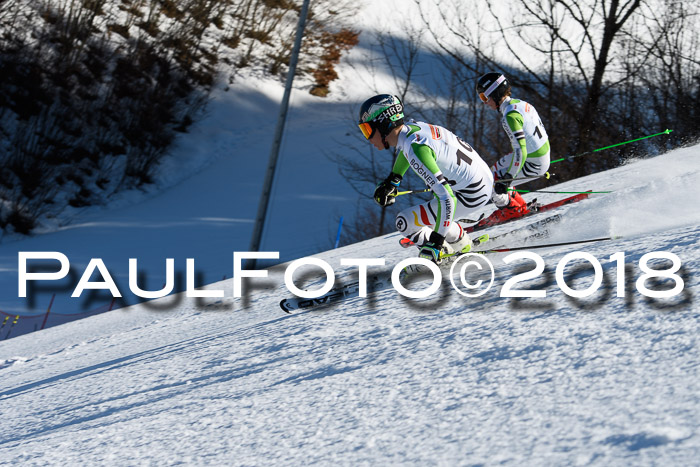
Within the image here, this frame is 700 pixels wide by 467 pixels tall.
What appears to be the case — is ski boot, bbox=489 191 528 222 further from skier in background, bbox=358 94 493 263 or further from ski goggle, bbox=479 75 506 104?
skier in background, bbox=358 94 493 263

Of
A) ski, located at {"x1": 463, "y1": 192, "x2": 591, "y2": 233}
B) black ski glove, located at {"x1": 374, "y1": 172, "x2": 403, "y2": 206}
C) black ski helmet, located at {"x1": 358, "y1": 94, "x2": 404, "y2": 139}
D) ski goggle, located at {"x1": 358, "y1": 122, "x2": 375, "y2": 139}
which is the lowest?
ski, located at {"x1": 463, "y1": 192, "x2": 591, "y2": 233}

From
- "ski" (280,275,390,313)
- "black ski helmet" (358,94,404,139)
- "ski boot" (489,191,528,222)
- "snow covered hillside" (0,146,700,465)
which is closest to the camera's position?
"snow covered hillside" (0,146,700,465)

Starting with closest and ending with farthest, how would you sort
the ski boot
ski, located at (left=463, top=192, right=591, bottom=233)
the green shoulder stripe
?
the green shoulder stripe, the ski boot, ski, located at (left=463, top=192, right=591, bottom=233)

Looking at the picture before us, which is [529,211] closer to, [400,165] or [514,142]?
[514,142]

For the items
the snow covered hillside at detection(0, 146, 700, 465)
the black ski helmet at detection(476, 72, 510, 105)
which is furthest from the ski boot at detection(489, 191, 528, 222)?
the snow covered hillside at detection(0, 146, 700, 465)

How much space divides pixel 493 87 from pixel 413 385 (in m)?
4.67

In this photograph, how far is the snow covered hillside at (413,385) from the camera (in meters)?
2.88

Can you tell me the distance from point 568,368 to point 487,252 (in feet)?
9.67

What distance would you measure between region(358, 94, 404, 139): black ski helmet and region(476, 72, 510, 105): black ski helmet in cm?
241

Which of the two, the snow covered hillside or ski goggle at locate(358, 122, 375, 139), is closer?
the snow covered hillside

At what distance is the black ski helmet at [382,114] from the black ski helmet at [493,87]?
2.41 metres

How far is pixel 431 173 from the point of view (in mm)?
5332

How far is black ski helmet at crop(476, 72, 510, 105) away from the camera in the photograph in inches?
298

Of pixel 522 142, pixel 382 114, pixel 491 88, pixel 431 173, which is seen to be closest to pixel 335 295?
pixel 431 173
